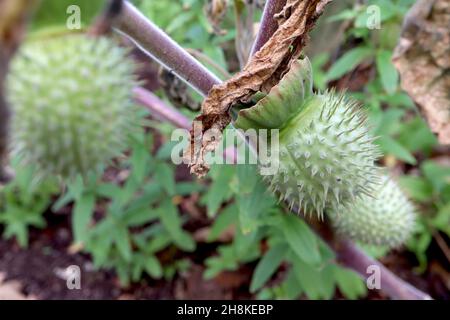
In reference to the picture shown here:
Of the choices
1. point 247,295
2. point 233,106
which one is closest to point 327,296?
point 247,295

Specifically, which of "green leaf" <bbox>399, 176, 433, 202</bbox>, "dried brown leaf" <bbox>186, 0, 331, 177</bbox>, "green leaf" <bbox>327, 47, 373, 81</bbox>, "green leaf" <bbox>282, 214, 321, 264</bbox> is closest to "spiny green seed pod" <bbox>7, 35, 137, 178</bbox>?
"dried brown leaf" <bbox>186, 0, 331, 177</bbox>

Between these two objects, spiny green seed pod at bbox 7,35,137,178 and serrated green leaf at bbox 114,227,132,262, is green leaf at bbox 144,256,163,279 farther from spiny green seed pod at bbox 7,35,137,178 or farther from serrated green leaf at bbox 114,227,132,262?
spiny green seed pod at bbox 7,35,137,178

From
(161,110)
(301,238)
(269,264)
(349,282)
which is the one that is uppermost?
(161,110)

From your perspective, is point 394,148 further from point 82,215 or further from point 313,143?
point 82,215

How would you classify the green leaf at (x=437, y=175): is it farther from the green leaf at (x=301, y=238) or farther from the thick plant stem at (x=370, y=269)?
the green leaf at (x=301, y=238)

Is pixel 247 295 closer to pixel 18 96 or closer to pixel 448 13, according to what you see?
pixel 448 13

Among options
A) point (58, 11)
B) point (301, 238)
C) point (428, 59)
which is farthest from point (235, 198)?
point (58, 11)

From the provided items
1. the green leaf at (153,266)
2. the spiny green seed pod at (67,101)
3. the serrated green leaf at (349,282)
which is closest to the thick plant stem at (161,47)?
the spiny green seed pod at (67,101)
